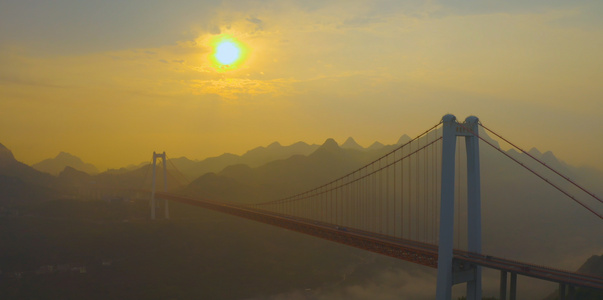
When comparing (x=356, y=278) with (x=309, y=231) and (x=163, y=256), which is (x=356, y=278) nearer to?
(x=163, y=256)

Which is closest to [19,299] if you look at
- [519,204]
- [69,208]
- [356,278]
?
[69,208]

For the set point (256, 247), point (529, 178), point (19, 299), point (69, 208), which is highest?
point (529, 178)

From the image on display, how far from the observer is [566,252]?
10644cm

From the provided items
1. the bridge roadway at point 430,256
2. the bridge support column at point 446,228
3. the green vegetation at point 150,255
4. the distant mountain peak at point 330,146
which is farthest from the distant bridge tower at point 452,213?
the distant mountain peak at point 330,146

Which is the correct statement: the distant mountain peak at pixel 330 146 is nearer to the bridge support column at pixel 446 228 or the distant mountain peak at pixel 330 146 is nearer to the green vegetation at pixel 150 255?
the green vegetation at pixel 150 255

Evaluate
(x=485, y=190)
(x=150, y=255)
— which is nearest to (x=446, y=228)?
(x=150, y=255)

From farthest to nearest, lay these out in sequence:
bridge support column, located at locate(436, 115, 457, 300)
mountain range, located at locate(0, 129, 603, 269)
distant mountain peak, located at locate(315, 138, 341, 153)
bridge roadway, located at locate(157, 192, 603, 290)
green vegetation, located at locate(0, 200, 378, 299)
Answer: distant mountain peak, located at locate(315, 138, 341, 153), mountain range, located at locate(0, 129, 603, 269), green vegetation, located at locate(0, 200, 378, 299), bridge support column, located at locate(436, 115, 457, 300), bridge roadway, located at locate(157, 192, 603, 290)

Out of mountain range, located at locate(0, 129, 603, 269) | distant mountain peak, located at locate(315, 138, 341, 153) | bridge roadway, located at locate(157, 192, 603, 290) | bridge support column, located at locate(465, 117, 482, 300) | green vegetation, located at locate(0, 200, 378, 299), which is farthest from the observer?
distant mountain peak, located at locate(315, 138, 341, 153)

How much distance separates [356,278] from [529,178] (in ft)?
384

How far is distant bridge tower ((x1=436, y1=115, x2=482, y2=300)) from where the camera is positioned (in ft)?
73.7

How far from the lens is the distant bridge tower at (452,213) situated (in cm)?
2245

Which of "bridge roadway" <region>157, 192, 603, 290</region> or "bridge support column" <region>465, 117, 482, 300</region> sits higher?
"bridge support column" <region>465, 117, 482, 300</region>

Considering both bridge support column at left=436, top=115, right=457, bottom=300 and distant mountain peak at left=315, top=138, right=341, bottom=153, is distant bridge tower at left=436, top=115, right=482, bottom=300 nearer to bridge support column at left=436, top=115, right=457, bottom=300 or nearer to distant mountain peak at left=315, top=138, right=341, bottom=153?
bridge support column at left=436, top=115, right=457, bottom=300

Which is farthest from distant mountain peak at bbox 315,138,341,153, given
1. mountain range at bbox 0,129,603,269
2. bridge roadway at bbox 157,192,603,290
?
bridge roadway at bbox 157,192,603,290
